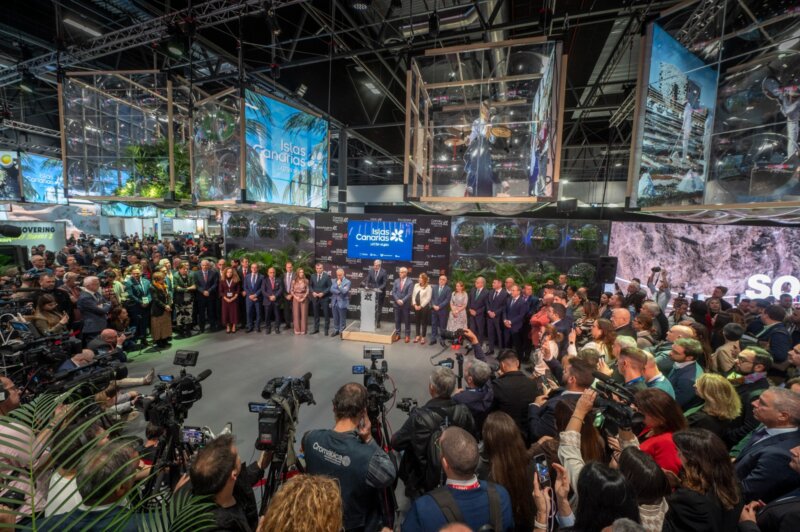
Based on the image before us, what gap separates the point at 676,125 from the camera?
4082 millimetres

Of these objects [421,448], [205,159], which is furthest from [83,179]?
[421,448]

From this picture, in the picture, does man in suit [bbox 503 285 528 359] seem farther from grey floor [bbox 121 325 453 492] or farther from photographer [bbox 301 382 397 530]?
photographer [bbox 301 382 397 530]

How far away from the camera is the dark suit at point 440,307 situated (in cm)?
729

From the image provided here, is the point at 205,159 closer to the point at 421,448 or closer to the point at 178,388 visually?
the point at 178,388

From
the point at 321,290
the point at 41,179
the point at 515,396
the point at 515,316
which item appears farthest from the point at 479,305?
the point at 41,179


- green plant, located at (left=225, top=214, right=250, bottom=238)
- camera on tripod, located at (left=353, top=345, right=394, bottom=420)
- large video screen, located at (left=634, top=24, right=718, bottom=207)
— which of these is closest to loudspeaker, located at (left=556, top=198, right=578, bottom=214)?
large video screen, located at (left=634, top=24, right=718, bottom=207)

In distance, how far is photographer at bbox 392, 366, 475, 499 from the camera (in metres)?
2.25

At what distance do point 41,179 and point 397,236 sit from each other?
17133 millimetres

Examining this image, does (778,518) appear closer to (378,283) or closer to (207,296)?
(378,283)

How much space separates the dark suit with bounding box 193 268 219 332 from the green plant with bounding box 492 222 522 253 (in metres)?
6.66

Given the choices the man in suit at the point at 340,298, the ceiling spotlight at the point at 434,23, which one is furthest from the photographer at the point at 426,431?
the man in suit at the point at 340,298

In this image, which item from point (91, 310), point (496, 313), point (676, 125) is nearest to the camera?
point (676, 125)

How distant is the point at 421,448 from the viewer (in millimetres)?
2258

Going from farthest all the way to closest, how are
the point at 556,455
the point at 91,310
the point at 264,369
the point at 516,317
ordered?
the point at 516,317 < the point at 264,369 < the point at 91,310 < the point at 556,455
